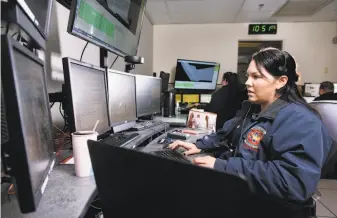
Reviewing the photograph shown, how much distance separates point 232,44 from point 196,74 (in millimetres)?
964

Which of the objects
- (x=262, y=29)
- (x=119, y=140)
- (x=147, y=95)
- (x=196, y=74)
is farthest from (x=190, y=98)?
(x=119, y=140)

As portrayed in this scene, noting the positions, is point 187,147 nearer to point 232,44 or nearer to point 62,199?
point 62,199

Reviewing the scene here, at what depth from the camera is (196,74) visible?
4438mm

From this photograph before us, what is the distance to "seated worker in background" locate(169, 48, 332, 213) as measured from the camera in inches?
34.2

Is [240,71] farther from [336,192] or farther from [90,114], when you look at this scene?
[90,114]

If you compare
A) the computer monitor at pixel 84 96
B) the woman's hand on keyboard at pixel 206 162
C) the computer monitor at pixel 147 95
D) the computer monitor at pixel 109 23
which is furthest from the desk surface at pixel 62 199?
the computer monitor at pixel 147 95

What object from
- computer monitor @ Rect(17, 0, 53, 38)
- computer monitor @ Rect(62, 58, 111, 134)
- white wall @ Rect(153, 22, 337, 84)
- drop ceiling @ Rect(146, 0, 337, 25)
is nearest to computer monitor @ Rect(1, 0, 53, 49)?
computer monitor @ Rect(17, 0, 53, 38)

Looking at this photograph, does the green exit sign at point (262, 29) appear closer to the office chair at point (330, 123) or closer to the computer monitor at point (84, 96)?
the office chair at point (330, 123)

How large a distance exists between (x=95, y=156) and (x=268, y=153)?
765mm

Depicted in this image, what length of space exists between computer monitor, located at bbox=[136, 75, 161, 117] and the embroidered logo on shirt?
3.72 ft

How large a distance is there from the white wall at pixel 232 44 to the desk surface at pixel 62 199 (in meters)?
4.15

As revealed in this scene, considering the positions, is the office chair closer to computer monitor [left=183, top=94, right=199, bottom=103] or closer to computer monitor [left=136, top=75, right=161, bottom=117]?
computer monitor [left=136, top=75, right=161, bottom=117]

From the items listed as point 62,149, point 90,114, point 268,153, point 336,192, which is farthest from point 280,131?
point 336,192

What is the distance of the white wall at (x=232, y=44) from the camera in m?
4.54
